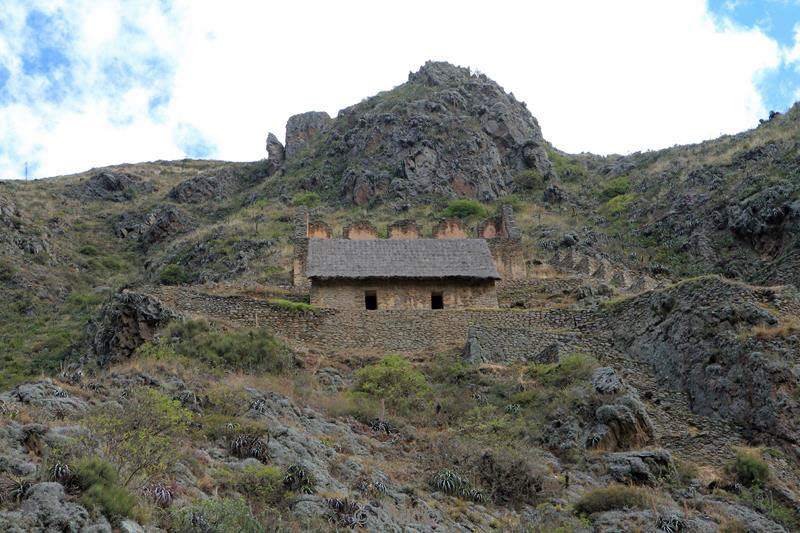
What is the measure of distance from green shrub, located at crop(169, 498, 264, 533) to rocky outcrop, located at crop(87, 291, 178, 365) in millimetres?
13974

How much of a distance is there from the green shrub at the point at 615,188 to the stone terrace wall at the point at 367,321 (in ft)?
122

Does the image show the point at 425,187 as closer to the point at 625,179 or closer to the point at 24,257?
the point at 625,179

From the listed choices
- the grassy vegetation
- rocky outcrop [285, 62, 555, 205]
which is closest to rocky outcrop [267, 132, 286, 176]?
rocky outcrop [285, 62, 555, 205]

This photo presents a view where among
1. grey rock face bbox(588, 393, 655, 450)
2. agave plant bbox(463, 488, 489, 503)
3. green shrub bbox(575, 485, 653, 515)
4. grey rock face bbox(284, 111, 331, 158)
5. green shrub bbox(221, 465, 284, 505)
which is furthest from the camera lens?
grey rock face bbox(284, 111, 331, 158)

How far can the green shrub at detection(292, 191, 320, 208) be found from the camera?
2464 inches

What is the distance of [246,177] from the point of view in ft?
269

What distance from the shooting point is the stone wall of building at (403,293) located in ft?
101

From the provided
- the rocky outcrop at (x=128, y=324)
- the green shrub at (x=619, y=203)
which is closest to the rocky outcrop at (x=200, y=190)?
the green shrub at (x=619, y=203)

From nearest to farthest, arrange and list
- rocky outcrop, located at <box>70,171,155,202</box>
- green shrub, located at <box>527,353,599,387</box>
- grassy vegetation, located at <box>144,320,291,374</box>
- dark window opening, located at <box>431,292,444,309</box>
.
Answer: green shrub, located at <box>527,353,599,387</box>, grassy vegetation, located at <box>144,320,291,374</box>, dark window opening, located at <box>431,292,444,309</box>, rocky outcrop, located at <box>70,171,155,202</box>

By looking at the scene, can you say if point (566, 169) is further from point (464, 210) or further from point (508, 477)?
point (508, 477)

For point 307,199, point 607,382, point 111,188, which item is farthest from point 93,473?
point 111,188

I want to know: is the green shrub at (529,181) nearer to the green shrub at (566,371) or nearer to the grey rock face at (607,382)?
the green shrub at (566,371)

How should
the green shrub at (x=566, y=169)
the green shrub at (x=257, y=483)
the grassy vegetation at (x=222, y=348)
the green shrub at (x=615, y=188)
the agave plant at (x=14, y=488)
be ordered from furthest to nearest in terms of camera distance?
the green shrub at (x=566, y=169) → the green shrub at (x=615, y=188) → the grassy vegetation at (x=222, y=348) → the green shrub at (x=257, y=483) → the agave plant at (x=14, y=488)

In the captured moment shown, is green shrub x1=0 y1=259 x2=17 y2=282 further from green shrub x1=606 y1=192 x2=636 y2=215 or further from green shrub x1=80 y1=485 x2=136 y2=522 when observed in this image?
green shrub x1=80 y1=485 x2=136 y2=522
